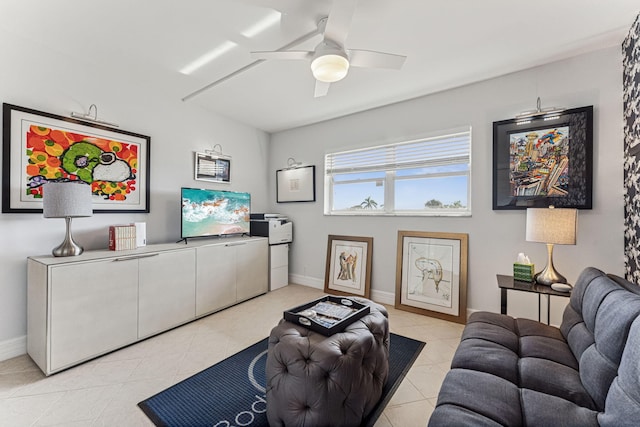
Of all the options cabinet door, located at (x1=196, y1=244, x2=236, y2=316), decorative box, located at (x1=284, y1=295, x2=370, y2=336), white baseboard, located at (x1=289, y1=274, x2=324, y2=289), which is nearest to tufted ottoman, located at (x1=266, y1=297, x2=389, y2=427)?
decorative box, located at (x1=284, y1=295, x2=370, y2=336)

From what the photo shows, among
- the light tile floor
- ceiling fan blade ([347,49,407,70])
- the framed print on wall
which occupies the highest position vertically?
ceiling fan blade ([347,49,407,70])

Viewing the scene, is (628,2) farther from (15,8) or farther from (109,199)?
(109,199)

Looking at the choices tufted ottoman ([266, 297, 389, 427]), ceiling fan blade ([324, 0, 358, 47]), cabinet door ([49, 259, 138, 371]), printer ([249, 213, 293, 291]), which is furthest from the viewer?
printer ([249, 213, 293, 291])

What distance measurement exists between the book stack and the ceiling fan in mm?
1987

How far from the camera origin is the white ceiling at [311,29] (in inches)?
70.2

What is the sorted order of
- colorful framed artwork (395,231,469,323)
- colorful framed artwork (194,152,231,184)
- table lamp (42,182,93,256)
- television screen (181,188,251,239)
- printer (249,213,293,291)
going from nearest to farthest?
1. table lamp (42,182,93,256)
2. colorful framed artwork (395,231,469,323)
3. television screen (181,188,251,239)
4. colorful framed artwork (194,152,231,184)
5. printer (249,213,293,291)

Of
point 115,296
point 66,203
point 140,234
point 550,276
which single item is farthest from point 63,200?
point 550,276

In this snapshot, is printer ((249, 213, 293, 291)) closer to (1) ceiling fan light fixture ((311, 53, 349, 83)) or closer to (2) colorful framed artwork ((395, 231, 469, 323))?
(2) colorful framed artwork ((395, 231, 469, 323))

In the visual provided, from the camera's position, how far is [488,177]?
2729 mm

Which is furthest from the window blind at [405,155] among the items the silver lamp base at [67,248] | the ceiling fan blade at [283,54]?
the silver lamp base at [67,248]

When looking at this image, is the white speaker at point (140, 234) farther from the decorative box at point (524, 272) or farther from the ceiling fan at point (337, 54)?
the decorative box at point (524, 272)

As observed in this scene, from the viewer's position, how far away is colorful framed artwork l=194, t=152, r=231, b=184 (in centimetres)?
345

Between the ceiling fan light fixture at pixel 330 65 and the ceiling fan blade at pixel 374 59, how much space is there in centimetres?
14

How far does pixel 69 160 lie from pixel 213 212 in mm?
1394
